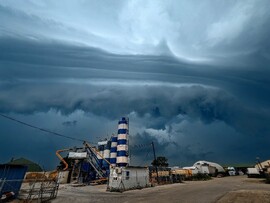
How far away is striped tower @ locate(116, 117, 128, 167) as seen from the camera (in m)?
39.4

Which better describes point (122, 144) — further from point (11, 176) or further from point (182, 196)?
point (11, 176)

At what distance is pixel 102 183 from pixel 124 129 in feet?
38.2

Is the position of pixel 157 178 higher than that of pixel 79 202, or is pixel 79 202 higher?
pixel 157 178

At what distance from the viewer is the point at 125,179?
90.1 feet

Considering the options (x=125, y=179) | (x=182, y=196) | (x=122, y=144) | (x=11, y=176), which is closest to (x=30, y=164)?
(x=122, y=144)

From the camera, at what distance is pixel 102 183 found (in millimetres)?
39094

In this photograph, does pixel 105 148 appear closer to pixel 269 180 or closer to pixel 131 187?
pixel 131 187

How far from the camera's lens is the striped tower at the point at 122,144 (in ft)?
129

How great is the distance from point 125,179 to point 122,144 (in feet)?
43.8

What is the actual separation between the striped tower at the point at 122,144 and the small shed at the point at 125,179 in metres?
8.89

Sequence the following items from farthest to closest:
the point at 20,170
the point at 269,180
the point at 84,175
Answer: the point at 84,175
the point at 269,180
the point at 20,170

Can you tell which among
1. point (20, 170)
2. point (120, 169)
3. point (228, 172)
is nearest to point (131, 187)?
point (120, 169)

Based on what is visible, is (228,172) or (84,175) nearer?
(84,175)

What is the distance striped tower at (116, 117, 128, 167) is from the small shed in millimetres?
8892
